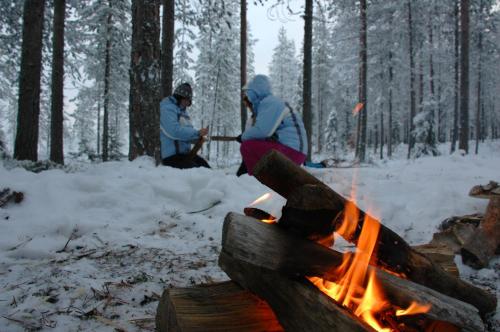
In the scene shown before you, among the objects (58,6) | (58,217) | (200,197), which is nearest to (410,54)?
(58,6)

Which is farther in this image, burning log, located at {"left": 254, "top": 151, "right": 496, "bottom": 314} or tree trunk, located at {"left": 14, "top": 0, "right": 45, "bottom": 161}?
tree trunk, located at {"left": 14, "top": 0, "right": 45, "bottom": 161}

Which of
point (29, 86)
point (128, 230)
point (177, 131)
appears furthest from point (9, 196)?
point (29, 86)

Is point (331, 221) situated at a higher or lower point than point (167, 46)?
lower

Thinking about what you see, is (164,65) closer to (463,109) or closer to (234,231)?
(234,231)

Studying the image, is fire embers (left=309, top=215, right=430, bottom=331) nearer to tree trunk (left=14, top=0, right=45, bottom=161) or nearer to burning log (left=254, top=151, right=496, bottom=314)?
burning log (left=254, top=151, right=496, bottom=314)

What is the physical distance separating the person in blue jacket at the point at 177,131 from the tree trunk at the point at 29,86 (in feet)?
9.62

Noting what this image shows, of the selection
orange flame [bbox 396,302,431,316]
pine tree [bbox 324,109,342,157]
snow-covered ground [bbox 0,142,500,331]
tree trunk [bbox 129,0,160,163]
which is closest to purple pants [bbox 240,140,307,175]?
snow-covered ground [bbox 0,142,500,331]

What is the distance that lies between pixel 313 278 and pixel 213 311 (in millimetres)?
506

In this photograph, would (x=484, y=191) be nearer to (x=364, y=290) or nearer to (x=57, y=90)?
(x=364, y=290)

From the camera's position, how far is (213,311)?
1664 mm

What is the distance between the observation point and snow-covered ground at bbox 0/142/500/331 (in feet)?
7.15

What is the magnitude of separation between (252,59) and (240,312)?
154 feet

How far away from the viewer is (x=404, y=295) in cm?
151

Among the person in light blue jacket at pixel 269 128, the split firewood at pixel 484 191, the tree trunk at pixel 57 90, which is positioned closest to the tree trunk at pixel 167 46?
the tree trunk at pixel 57 90
